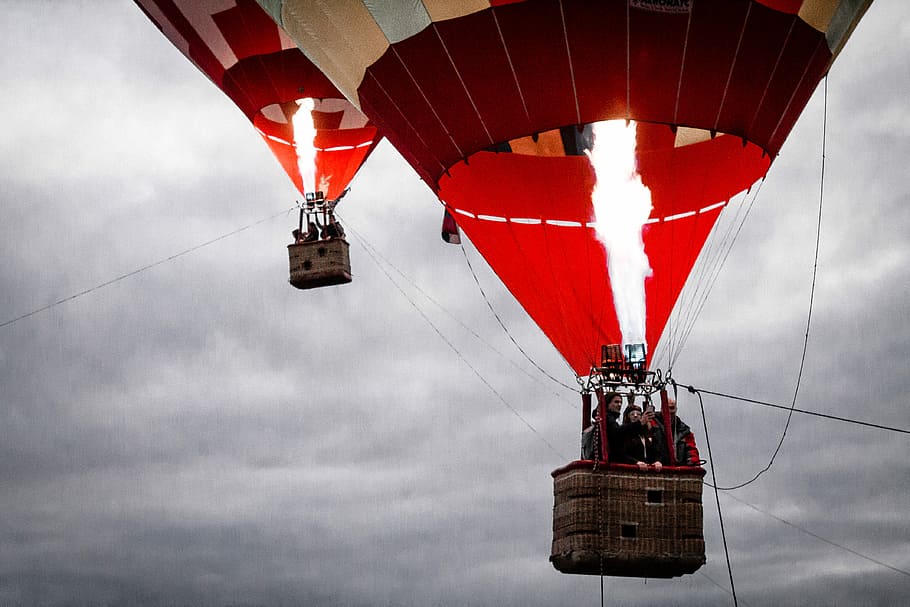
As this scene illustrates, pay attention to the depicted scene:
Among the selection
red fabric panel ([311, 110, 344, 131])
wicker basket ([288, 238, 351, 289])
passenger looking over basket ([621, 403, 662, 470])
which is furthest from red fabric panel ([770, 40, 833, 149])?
red fabric panel ([311, 110, 344, 131])

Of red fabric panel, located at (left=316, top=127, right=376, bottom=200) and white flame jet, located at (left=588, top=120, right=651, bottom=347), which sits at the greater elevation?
red fabric panel, located at (left=316, top=127, right=376, bottom=200)

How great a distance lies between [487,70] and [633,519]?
2748 mm

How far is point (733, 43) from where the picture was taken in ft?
31.3

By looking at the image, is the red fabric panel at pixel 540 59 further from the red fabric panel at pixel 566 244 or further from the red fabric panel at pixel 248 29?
the red fabric panel at pixel 248 29

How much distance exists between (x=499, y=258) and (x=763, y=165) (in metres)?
1.81

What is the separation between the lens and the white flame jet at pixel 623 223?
10.2 m

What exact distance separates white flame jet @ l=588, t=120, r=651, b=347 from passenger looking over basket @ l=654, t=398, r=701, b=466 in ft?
2.87

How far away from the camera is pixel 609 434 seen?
9.42 metres

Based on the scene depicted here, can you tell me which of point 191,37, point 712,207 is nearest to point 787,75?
point 712,207

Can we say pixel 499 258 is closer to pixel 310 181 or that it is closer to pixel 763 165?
pixel 763 165

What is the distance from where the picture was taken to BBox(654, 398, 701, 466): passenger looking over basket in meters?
9.38

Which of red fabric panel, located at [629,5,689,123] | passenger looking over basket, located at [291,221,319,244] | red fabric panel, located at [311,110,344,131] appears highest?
red fabric panel, located at [311,110,344,131]

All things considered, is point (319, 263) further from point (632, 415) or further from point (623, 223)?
point (632, 415)

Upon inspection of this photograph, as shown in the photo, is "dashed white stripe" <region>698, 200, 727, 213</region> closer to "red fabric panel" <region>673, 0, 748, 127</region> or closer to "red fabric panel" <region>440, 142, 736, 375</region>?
"red fabric panel" <region>440, 142, 736, 375</region>
